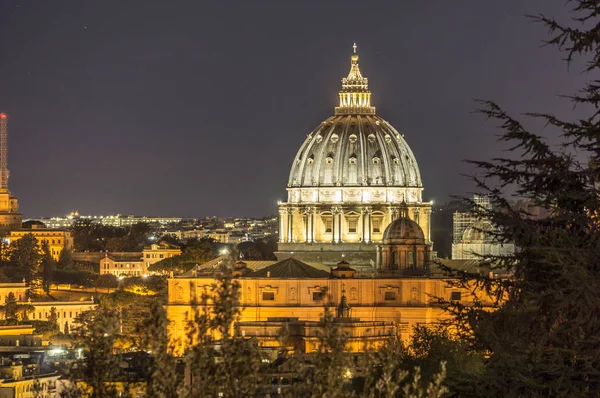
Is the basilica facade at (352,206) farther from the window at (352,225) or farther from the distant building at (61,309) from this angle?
the distant building at (61,309)

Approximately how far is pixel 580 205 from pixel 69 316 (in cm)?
12557

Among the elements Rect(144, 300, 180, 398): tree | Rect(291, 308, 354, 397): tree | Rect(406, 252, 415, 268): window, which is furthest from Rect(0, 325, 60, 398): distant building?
Rect(144, 300, 180, 398): tree

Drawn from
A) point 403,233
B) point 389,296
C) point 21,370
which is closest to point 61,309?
point 403,233

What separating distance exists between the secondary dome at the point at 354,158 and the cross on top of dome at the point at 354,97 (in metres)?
1.74

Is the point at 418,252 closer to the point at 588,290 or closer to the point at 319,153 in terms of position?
the point at 319,153

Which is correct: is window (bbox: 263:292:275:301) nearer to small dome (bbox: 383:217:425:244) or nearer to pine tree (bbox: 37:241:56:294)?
small dome (bbox: 383:217:425:244)

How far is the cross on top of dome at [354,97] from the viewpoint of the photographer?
490 ft

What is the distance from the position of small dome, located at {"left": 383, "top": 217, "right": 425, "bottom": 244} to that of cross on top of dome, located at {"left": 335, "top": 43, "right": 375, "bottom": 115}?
28.7m

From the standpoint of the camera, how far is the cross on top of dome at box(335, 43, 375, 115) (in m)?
150

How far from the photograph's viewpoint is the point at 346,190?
144500 millimetres

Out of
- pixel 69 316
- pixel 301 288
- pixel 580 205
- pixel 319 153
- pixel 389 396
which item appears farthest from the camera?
pixel 69 316

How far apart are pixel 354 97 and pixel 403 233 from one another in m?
32.2

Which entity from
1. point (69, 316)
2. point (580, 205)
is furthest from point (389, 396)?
point (69, 316)

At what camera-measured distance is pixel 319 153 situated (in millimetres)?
145625
